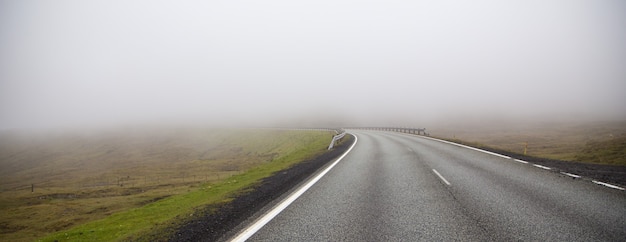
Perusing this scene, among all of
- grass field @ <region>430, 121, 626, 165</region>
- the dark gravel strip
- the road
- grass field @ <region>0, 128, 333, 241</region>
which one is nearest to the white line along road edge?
the road

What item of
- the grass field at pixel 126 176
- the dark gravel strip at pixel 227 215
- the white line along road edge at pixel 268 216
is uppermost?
the white line along road edge at pixel 268 216

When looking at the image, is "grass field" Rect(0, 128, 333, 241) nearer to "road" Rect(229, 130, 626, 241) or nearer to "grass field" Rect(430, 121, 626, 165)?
"road" Rect(229, 130, 626, 241)

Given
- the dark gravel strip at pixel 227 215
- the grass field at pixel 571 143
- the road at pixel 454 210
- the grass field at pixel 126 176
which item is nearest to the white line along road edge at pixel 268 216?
the road at pixel 454 210

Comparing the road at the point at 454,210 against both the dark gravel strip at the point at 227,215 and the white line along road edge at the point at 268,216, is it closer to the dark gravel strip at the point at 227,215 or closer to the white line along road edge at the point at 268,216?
the white line along road edge at the point at 268,216

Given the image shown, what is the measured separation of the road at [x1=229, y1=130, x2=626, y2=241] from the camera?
4.13m

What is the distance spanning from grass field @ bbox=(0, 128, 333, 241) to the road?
9.57 ft

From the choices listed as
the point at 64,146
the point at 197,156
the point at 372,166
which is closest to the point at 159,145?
the point at 197,156

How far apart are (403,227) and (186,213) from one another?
181 inches

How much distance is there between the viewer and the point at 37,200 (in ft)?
106

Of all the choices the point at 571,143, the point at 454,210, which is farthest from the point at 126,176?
the point at 571,143

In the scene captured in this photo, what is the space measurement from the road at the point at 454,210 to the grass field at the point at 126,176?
292 cm

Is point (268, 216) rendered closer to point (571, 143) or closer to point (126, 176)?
point (571, 143)

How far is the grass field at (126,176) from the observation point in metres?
7.95

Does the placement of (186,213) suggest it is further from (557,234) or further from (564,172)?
(564,172)
